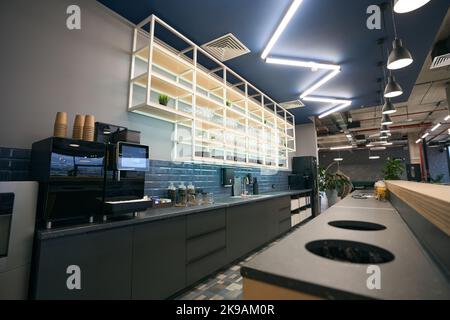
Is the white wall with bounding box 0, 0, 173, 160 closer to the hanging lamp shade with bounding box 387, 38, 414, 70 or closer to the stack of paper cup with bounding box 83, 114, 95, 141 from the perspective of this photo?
the stack of paper cup with bounding box 83, 114, 95, 141

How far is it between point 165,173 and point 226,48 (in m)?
1.96

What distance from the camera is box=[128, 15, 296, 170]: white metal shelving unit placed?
2.45 metres

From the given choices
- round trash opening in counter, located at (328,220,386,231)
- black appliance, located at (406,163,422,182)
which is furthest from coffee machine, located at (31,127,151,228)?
black appliance, located at (406,163,422,182)

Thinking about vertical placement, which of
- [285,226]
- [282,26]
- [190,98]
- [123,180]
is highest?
[282,26]

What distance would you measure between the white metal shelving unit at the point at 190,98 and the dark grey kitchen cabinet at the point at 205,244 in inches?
32.3

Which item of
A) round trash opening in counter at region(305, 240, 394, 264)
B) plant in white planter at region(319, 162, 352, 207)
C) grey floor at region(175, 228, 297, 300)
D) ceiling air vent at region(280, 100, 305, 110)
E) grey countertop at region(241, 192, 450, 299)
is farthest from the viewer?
plant in white planter at region(319, 162, 352, 207)

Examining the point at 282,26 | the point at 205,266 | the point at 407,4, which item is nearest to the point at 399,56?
the point at 407,4

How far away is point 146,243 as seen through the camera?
179cm

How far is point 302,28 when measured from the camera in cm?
262

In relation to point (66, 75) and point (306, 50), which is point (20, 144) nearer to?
point (66, 75)

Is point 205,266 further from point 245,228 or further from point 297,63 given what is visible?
point 297,63

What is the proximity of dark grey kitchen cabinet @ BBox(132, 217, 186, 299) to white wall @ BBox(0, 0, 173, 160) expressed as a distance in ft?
3.80

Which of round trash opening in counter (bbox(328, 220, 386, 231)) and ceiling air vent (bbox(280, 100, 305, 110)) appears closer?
round trash opening in counter (bbox(328, 220, 386, 231))

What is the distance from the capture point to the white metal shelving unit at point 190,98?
2.45m
